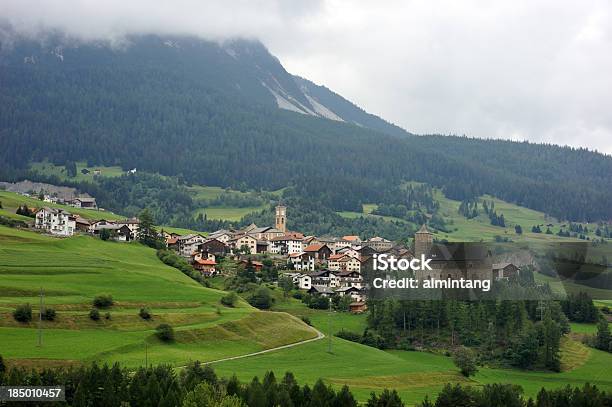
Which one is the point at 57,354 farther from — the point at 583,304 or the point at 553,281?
the point at 583,304

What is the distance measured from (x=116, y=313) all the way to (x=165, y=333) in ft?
21.2

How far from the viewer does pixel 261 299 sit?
4838 inches

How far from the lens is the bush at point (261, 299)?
4823 inches

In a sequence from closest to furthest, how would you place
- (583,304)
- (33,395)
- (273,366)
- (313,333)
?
(33,395), (273,366), (313,333), (583,304)

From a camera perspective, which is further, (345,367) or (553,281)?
(553,281)

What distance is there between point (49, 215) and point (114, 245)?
18939 millimetres

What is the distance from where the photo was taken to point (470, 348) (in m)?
111

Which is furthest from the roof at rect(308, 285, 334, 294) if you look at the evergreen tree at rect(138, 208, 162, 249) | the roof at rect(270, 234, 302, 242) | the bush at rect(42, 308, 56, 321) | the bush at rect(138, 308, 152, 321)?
the bush at rect(42, 308, 56, 321)

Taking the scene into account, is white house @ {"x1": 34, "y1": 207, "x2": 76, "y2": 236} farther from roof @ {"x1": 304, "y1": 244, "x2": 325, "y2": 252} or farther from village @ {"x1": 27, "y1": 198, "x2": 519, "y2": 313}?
roof @ {"x1": 304, "y1": 244, "x2": 325, "y2": 252}

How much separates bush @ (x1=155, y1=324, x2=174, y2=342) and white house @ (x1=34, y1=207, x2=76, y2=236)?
6291cm

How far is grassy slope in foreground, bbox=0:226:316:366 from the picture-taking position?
3157 inches

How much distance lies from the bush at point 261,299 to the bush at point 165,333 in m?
33.5

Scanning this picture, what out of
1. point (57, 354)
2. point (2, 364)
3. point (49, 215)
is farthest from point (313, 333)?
point (49, 215)

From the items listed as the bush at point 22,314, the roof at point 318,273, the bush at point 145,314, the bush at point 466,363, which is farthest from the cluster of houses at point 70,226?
the bush at point 466,363
